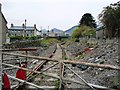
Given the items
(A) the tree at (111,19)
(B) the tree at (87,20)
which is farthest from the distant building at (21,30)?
(A) the tree at (111,19)

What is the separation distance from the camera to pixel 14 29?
129m

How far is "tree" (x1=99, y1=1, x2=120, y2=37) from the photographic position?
36562 millimetres

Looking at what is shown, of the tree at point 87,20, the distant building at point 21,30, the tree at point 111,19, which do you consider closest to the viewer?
the tree at point 111,19

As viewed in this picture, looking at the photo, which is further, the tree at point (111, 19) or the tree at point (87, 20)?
the tree at point (87, 20)

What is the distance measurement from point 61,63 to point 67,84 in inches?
110

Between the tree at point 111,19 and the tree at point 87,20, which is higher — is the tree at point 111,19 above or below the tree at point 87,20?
below

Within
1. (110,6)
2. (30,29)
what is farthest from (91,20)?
(110,6)

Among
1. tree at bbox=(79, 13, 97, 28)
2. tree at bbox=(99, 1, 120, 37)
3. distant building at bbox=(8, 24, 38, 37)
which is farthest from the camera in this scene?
distant building at bbox=(8, 24, 38, 37)

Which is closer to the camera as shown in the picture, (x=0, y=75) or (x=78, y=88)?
(x=78, y=88)

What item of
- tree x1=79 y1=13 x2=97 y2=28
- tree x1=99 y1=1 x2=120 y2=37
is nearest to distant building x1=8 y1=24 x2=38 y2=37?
tree x1=79 y1=13 x2=97 y2=28

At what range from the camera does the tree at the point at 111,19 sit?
3656 cm

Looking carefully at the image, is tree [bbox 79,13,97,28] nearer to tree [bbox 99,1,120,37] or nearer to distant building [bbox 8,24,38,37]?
distant building [bbox 8,24,38,37]

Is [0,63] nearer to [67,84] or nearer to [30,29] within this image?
[67,84]

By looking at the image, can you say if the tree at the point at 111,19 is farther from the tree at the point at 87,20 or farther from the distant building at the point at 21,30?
the distant building at the point at 21,30
